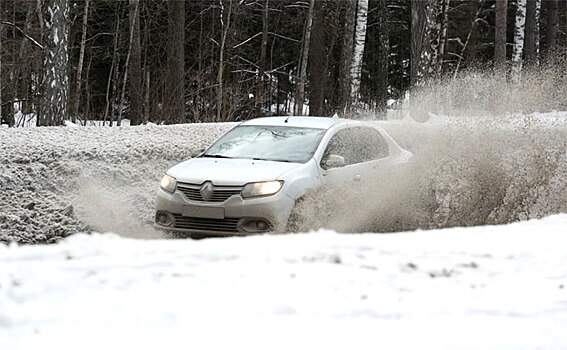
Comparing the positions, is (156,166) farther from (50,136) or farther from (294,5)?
(294,5)

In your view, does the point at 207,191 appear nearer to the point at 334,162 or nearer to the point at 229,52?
the point at 334,162

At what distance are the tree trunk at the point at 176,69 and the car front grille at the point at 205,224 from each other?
14124 millimetres

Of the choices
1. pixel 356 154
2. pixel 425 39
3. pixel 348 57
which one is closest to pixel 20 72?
pixel 348 57

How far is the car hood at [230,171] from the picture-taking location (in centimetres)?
878

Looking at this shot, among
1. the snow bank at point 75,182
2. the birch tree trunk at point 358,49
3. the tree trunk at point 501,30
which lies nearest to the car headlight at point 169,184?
the snow bank at point 75,182

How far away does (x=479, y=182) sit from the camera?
11.2 meters

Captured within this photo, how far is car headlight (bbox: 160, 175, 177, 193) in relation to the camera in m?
9.05

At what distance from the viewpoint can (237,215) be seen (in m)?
8.56

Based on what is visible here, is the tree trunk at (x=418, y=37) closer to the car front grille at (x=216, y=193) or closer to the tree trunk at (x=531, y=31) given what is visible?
the car front grille at (x=216, y=193)

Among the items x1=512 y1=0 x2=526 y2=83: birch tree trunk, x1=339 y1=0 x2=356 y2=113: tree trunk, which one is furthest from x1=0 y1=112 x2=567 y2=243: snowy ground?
x1=512 y1=0 x2=526 y2=83: birch tree trunk

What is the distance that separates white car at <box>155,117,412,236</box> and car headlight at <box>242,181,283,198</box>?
0.04 ft

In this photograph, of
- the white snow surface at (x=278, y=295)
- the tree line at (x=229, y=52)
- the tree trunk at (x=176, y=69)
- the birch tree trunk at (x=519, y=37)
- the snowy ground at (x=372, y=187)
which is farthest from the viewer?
the birch tree trunk at (x=519, y=37)

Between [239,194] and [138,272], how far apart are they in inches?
223

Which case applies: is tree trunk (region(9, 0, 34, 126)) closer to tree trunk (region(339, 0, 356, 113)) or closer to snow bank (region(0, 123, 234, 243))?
tree trunk (region(339, 0, 356, 113))
